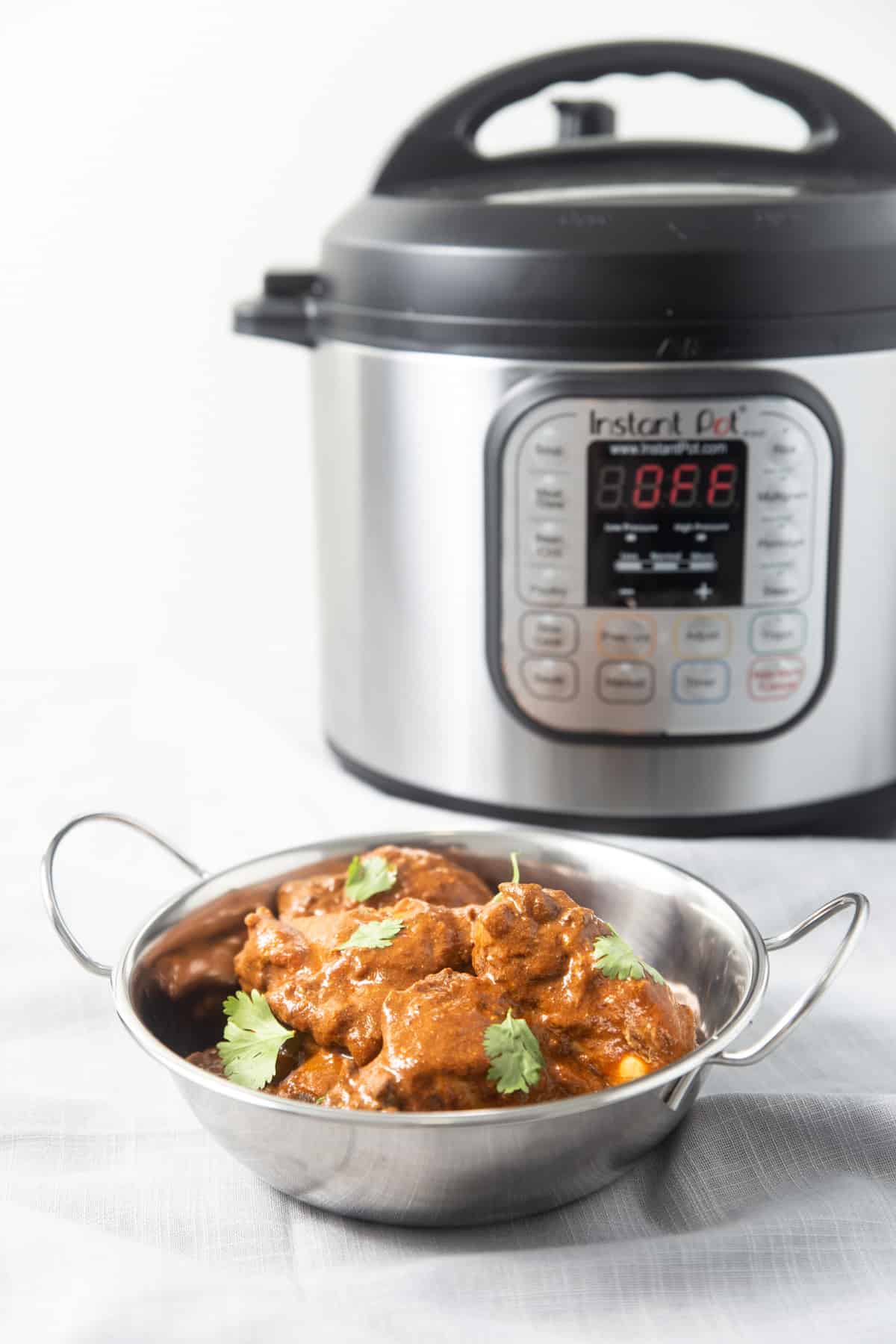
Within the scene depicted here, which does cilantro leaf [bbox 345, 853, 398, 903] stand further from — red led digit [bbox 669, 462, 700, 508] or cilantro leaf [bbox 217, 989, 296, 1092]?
red led digit [bbox 669, 462, 700, 508]

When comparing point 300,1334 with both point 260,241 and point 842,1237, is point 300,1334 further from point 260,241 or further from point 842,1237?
point 260,241

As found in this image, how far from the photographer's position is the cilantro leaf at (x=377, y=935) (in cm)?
58

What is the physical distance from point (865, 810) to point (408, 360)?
1.27 ft

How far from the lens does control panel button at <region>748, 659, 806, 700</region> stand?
86cm

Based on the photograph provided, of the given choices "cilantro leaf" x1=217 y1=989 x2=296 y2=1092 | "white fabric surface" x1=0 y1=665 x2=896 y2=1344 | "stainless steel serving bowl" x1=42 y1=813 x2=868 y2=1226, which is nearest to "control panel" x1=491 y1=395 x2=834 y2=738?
"white fabric surface" x1=0 y1=665 x2=896 y2=1344

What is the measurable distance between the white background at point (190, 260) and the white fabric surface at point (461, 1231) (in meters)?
0.50

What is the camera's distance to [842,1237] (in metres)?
0.55

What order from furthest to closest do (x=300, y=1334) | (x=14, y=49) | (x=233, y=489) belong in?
(x=233, y=489), (x=14, y=49), (x=300, y=1334)

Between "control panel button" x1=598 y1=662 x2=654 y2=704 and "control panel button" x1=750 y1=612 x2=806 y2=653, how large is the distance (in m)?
0.06

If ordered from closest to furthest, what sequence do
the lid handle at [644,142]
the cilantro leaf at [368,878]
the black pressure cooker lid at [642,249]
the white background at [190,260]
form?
the cilantro leaf at [368,878] < the black pressure cooker lid at [642,249] < the lid handle at [644,142] < the white background at [190,260]

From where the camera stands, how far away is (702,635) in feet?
2.79

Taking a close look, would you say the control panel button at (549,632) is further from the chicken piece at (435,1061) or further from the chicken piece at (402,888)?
the chicken piece at (435,1061)

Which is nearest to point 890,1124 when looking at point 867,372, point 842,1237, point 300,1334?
point 842,1237

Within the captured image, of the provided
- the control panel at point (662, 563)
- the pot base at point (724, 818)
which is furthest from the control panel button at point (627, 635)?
the pot base at point (724, 818)
